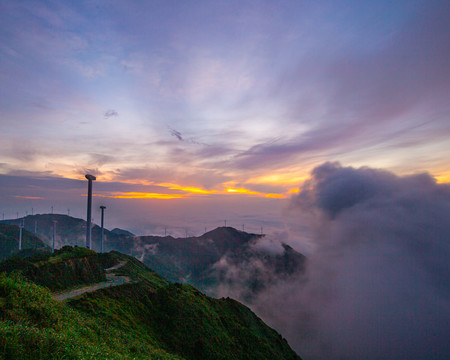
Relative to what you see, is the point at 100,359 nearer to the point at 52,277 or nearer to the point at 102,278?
the point at 52,277

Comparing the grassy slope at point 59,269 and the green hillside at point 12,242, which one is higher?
the grassy slope at point 59,269

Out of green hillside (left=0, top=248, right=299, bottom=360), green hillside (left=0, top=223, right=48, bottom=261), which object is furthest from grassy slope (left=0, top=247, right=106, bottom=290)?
green hillside (left=0, top=223, right=48, bottom=261)

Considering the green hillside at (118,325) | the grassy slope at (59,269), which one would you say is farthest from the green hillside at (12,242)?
the green hillside at (118,325)

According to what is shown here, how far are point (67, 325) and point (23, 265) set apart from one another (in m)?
39.3

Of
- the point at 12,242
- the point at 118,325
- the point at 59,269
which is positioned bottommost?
the point at 12,242

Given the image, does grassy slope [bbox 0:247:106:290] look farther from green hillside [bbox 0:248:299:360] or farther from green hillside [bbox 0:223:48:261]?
green hillside [bbox 0:223:48:261]

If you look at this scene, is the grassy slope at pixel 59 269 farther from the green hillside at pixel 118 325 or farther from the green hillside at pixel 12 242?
the green hillside at pixel 12 242

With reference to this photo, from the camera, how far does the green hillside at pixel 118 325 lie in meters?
13.9

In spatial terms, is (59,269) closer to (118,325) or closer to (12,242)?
(118,325)

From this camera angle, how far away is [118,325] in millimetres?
35156

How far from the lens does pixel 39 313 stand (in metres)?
19.5

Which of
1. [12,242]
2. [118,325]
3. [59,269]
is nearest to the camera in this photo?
[118,325]

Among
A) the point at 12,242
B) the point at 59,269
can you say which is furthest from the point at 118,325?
the point at 12,242

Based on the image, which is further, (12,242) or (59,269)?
(12,242)
